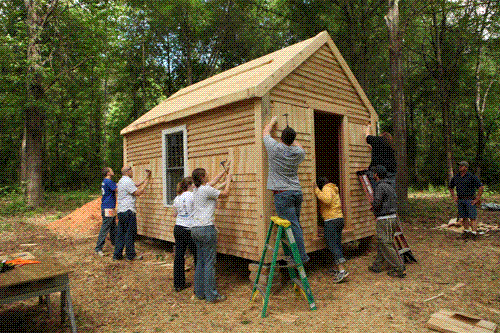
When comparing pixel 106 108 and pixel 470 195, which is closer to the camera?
pixel 470 195

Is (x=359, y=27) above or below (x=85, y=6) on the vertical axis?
below

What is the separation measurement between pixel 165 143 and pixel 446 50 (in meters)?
20.2

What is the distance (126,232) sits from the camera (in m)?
7.77

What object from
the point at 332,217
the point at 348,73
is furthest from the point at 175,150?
the point at 348,73

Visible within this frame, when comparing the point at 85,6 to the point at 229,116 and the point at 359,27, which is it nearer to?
the point at 359,27

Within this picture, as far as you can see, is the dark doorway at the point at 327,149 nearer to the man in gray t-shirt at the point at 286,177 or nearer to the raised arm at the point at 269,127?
the raised arm at the point at 269,127

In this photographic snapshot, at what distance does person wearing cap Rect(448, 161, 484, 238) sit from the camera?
846 cm

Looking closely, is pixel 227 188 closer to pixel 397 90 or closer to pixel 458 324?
pixel 458 324

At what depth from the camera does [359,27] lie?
50.1ft

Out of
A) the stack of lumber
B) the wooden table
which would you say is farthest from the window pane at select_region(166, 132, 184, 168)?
the stack of lumber

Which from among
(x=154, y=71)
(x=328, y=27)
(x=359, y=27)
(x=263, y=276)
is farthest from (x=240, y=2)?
(x=263, y=276)

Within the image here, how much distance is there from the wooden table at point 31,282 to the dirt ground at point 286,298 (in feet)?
3.25

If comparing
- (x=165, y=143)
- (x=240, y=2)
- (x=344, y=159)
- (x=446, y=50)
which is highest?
(x=240, y=2)

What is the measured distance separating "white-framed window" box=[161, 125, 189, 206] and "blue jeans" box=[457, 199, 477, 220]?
287 inches
